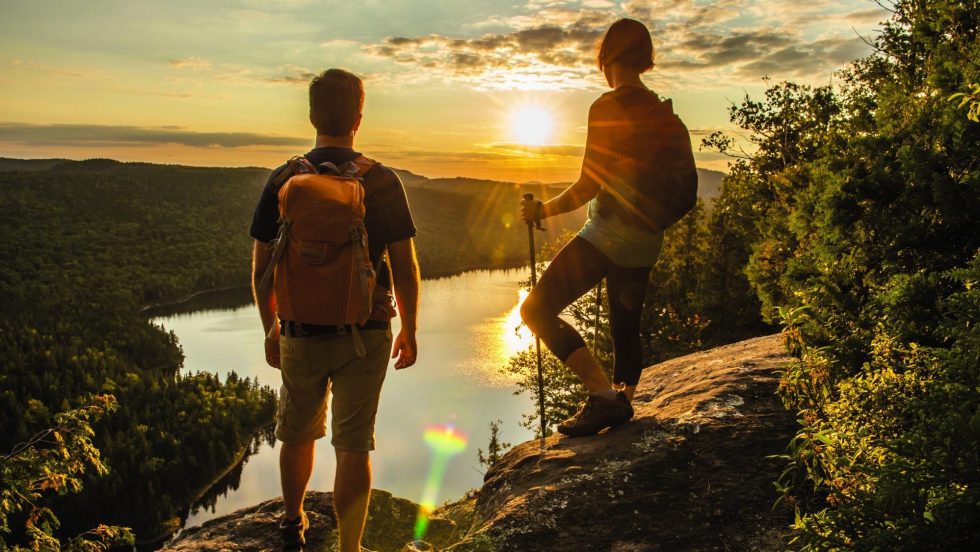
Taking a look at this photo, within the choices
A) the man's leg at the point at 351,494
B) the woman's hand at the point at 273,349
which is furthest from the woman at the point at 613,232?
the woman's hand at the point at 273,349

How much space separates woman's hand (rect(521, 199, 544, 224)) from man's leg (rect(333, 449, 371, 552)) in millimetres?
1700

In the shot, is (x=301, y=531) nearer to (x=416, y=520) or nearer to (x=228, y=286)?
(x=416, y=520)

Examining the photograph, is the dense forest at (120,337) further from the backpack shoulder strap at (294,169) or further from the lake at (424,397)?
the backpack shoulder strap at (294,169)

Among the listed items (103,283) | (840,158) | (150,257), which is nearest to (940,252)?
(840,158)

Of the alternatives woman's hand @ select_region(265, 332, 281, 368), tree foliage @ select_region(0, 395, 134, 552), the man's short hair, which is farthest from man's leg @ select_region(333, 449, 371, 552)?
tree foliage @ select_region(0, 395, 134, 552)

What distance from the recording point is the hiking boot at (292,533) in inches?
135

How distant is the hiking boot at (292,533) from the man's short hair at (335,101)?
2.18m

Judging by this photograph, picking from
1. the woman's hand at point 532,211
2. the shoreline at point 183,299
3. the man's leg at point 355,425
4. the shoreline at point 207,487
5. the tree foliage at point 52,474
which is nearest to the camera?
the man's leg at point 355,425

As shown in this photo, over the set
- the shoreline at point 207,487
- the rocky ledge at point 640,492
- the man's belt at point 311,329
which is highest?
the man's belt at point 311,329

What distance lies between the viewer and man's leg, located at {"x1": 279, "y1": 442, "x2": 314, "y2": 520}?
3.18 metres

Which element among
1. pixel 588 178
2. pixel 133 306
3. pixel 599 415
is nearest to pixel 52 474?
pixel 599 415

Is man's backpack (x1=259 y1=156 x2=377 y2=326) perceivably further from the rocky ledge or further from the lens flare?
the lens flare

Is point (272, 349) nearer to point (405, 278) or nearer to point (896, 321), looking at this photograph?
point (405, 278)

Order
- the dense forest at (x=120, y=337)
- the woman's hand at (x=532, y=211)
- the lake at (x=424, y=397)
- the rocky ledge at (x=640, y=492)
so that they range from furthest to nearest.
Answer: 1. the lake at (x=424, y=397)
2. the dense forest at (x=120, y=337)
3. the woman's hand at (x=532, y=211)
4. the rocky ledge at (x=640, y=492)
